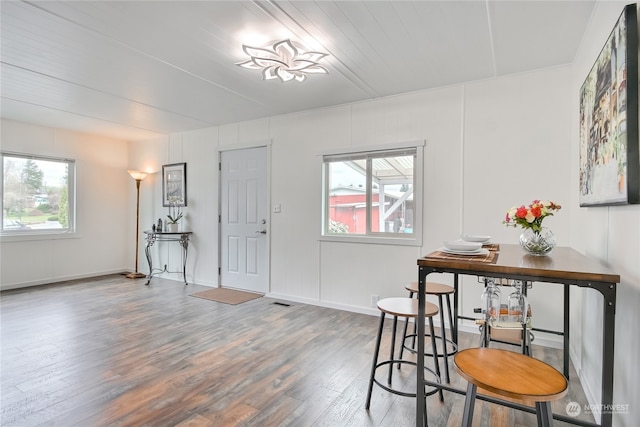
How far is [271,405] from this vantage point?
6.53 feet

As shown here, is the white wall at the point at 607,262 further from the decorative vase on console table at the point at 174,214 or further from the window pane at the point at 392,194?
the decorative vase on console table at the point at 174,214

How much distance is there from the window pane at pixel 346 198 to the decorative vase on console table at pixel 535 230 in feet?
6.79

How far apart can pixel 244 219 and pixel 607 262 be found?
13.3 feet

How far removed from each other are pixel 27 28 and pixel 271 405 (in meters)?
3.07

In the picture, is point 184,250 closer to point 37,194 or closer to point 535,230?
point 37,194

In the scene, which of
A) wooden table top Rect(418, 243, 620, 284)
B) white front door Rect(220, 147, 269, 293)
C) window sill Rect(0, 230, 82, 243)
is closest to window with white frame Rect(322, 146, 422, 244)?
white front door Rect(220, 147, 269, 293)

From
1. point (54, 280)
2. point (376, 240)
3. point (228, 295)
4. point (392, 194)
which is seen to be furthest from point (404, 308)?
point (54, 280)

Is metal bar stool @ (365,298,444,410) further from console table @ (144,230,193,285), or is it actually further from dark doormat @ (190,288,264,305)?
console table @ (144,230,193,285)

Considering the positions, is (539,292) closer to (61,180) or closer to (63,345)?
(63,345)

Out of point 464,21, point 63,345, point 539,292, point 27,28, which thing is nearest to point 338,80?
point 464,21

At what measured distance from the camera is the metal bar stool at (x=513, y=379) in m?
1.08

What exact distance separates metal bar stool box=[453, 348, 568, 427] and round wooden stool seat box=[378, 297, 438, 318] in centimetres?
57

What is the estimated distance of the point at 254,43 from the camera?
2.51m

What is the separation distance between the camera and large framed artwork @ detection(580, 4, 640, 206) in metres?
1.35
